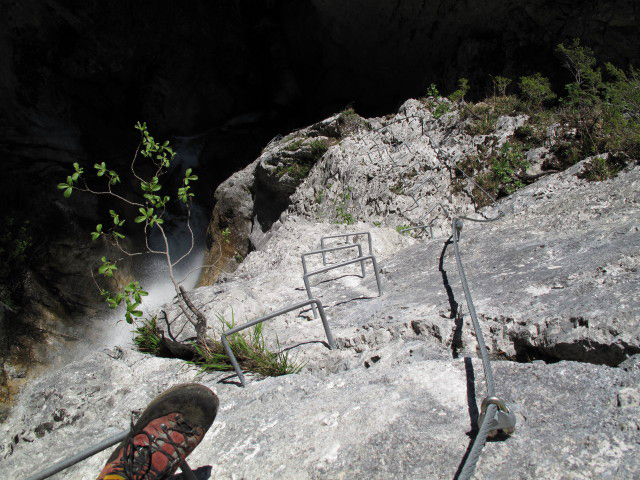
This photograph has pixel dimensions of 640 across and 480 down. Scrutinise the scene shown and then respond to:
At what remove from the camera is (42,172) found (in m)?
11.6

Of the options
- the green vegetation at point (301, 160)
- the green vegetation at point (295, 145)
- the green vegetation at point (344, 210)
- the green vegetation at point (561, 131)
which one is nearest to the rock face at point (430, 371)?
the green vegetation at point (561, 131)

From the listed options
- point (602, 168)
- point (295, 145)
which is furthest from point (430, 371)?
point (295, 145)

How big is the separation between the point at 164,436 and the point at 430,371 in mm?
1185

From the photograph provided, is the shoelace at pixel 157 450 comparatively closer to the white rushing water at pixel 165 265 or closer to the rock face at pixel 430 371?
the rock face at pixel 430 371

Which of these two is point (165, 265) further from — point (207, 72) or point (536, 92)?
point (536, 92)

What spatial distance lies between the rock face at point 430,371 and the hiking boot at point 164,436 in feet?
1.03

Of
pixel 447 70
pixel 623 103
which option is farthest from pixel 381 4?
pixel 623 103

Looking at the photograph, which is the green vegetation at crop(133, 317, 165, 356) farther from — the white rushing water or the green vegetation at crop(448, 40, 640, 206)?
the white rushing water

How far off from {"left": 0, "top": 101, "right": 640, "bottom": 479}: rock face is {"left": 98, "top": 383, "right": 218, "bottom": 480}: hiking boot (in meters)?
0.31

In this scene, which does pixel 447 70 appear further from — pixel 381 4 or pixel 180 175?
pixel 180 175

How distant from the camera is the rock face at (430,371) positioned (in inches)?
63.4

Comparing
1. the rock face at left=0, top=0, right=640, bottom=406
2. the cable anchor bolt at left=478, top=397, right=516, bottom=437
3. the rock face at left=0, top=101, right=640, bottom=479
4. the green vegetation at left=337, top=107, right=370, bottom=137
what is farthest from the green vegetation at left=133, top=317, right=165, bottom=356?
the green vegetation at left=337, top=107, right=370, bottom=137

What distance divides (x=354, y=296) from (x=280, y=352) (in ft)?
5.04

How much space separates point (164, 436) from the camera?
1675mm
